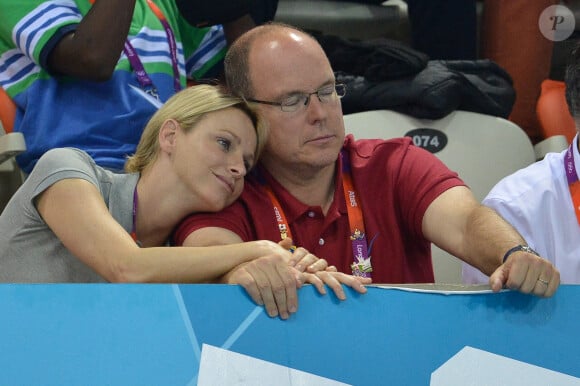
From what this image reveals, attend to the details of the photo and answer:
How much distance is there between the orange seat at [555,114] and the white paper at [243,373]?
5.80ft

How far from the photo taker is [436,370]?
147 centimetres

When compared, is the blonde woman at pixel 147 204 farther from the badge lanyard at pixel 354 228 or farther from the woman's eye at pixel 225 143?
the badge lanyard at pixel 354 228

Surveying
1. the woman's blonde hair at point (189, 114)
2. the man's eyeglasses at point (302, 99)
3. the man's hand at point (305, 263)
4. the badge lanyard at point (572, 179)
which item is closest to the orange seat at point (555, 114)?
the badge lanyard at point (572, 179)

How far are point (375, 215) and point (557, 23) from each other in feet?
4.50

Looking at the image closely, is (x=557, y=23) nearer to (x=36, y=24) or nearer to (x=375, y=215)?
(x=375, y=215)

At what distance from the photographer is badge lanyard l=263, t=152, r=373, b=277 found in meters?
2.01

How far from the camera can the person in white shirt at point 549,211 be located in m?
2.12

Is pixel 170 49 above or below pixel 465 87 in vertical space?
above

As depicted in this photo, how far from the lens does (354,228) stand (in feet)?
6.70

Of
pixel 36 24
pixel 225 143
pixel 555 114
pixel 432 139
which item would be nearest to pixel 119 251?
pixel 225 143

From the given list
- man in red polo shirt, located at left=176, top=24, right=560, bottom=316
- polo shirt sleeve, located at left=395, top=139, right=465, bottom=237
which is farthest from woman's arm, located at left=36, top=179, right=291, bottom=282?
polo shirt sleeve, located at left=395, top=139, right=465, bottom=237

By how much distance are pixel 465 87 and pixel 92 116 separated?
1.03 metres

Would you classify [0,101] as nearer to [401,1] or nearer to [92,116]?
[92,116]

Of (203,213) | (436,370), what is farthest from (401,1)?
(436,370)
